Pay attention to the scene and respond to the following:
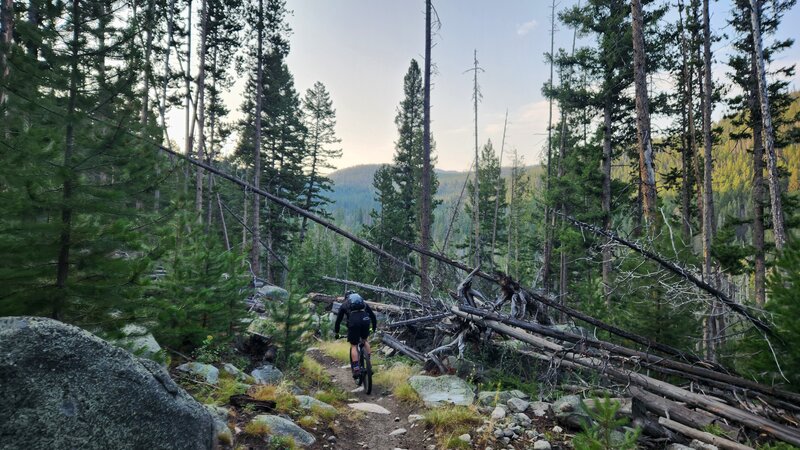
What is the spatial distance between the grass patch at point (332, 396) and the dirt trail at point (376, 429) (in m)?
0.29

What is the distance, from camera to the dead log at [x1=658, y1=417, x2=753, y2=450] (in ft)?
15.3

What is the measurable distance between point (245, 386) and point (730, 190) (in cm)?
14025

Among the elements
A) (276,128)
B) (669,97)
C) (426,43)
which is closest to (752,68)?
(669,97)

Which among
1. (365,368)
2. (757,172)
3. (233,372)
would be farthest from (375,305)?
(757,172)

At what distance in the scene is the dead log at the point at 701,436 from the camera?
4.66 metres

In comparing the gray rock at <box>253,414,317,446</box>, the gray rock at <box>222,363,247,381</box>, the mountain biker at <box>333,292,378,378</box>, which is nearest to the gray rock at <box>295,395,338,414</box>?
the gray rock at <box>253,414,317,446</box>

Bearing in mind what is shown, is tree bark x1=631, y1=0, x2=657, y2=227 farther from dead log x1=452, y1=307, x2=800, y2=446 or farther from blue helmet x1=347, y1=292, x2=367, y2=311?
blue helmet x1=347, y1=292, x2=367, y2=311

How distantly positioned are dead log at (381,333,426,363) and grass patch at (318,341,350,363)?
138cm

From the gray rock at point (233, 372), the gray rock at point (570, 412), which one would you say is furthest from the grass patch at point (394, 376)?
the gray rock at point (570, 412)

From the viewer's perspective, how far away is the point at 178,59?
18562 mm

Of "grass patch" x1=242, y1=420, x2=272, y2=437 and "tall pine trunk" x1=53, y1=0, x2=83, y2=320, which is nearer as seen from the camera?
"tall pine trunk" x1=53, y1=0, x2=83, y2=320

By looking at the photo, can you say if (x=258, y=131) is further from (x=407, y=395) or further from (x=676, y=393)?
(x=676, y=393)

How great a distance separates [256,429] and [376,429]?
2.19 meters

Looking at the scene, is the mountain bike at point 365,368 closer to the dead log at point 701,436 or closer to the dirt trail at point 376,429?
the dirt trail at point 376,429
